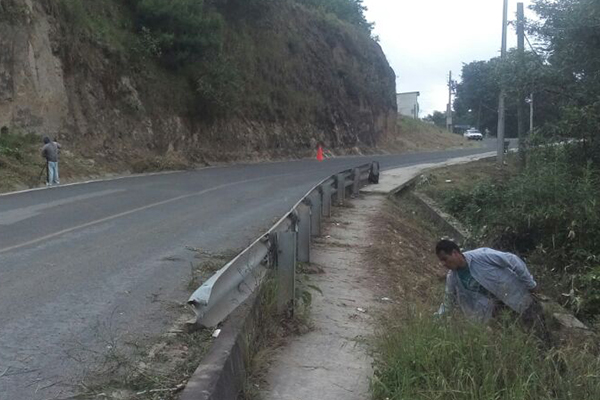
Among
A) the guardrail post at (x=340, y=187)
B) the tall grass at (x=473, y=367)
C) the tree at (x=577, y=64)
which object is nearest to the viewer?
the tall grass at (x=473, y=367)

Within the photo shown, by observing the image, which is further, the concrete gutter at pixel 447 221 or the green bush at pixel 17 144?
the green bush at pixel 17 144

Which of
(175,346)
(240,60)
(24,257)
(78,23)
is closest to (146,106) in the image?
(78,23)

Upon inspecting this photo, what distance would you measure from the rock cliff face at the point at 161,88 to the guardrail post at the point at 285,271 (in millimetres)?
18660

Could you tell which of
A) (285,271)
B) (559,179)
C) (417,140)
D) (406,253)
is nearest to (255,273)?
(285,271)

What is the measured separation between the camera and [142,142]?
2956 centimetres

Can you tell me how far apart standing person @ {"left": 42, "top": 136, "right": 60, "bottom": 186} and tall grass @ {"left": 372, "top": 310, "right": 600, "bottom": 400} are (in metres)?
16.7

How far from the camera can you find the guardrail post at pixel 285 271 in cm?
687

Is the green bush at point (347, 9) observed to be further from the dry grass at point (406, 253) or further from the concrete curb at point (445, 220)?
the dry grass at point (406, 253)

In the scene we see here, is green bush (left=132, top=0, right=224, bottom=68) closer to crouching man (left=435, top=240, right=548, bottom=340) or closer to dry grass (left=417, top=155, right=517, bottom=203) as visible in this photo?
dry grass (left=417, top=155, right=517, bottom=203)

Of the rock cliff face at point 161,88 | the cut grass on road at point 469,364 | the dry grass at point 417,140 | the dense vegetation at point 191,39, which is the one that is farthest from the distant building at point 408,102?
the cut grass on road at point 469,364

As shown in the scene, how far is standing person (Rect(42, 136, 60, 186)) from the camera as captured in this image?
20.3 meters

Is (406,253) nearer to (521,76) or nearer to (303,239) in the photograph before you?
(303,239)

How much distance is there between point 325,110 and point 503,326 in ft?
147

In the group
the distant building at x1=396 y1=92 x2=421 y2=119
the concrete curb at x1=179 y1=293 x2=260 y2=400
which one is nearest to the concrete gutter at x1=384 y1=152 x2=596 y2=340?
the concrete curb at x1=179 y1=293 x2=260 y2=400
